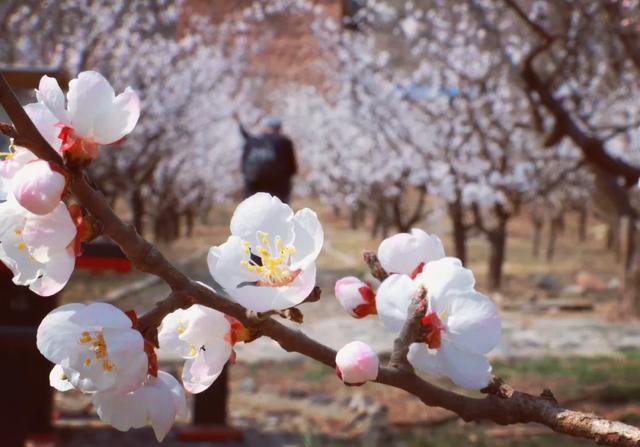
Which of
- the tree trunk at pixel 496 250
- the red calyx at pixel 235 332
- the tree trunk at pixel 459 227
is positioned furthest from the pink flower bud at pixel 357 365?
the tree trunk at pixel 496 250

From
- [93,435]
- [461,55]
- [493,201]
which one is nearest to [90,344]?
[93,435]

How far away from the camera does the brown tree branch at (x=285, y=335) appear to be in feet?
2.08

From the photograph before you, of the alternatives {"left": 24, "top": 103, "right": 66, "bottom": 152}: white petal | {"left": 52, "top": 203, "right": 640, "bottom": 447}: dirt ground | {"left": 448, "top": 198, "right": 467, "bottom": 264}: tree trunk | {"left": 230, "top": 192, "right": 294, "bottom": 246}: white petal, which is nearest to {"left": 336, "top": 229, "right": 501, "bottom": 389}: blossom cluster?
{"left": 230, "top": 192, "right": 294, "bottom": 246}: white petal

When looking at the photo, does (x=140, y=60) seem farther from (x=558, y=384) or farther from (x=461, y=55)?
(x=558, y=384)

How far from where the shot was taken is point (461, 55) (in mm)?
12609

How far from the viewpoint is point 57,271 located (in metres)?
0.68

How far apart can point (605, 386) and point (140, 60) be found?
35.4ft

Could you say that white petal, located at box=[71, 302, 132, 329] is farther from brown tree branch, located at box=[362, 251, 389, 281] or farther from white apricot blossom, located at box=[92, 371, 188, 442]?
brown tree branch, located at box=[362, 251, 389, 281]

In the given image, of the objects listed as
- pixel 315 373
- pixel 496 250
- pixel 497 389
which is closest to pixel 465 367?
pixel 497 389

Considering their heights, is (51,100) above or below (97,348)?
above

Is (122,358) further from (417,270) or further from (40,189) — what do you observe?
(417,270)

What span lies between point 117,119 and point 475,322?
1.17ft

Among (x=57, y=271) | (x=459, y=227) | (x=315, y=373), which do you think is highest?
(x=57, y=271)

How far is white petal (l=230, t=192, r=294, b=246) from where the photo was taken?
30.1 inches
